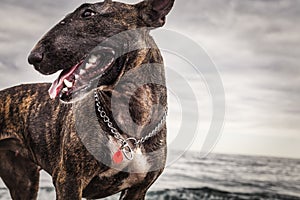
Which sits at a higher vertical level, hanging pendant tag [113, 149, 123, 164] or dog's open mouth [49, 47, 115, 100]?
dog's open mouth [49, 47, 115, 100]

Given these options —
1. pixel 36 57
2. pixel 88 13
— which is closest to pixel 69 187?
pixel 36 57

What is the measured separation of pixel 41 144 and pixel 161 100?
653mm

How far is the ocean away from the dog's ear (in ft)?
7.98

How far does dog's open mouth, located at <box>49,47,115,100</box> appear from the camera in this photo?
1872 mm

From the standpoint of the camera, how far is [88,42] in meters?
1.90

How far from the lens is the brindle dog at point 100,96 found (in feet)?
6.17

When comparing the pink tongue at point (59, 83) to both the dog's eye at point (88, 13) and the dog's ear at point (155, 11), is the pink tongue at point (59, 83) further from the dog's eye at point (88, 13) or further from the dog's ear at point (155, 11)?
the dog's ear at point (155, 11)

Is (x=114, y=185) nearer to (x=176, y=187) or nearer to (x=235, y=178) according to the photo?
(x=176, y=187)

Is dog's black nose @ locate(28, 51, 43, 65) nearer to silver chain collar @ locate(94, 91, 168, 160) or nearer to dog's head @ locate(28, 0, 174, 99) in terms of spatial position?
dog's head @ locate(28, 0, 174, 99)

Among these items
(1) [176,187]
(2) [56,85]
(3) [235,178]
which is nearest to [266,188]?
(3) [235,178]

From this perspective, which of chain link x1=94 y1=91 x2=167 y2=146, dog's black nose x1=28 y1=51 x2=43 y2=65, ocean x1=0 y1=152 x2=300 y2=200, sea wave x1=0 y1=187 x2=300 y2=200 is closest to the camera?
dog's black nose x1=28 y1=51 x2=43 y2=65

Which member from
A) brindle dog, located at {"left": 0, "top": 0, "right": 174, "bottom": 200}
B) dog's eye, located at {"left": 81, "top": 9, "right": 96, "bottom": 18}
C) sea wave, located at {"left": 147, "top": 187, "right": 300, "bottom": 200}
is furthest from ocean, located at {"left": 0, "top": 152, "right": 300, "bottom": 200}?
dog's eye, located at {"left": 81, "top": 9, "right": 96, "bottom": 18}

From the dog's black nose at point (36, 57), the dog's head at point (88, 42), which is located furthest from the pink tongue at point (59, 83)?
the dog's black nose at point (36, 57)

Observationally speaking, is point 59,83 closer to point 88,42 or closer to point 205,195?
point 88,42
